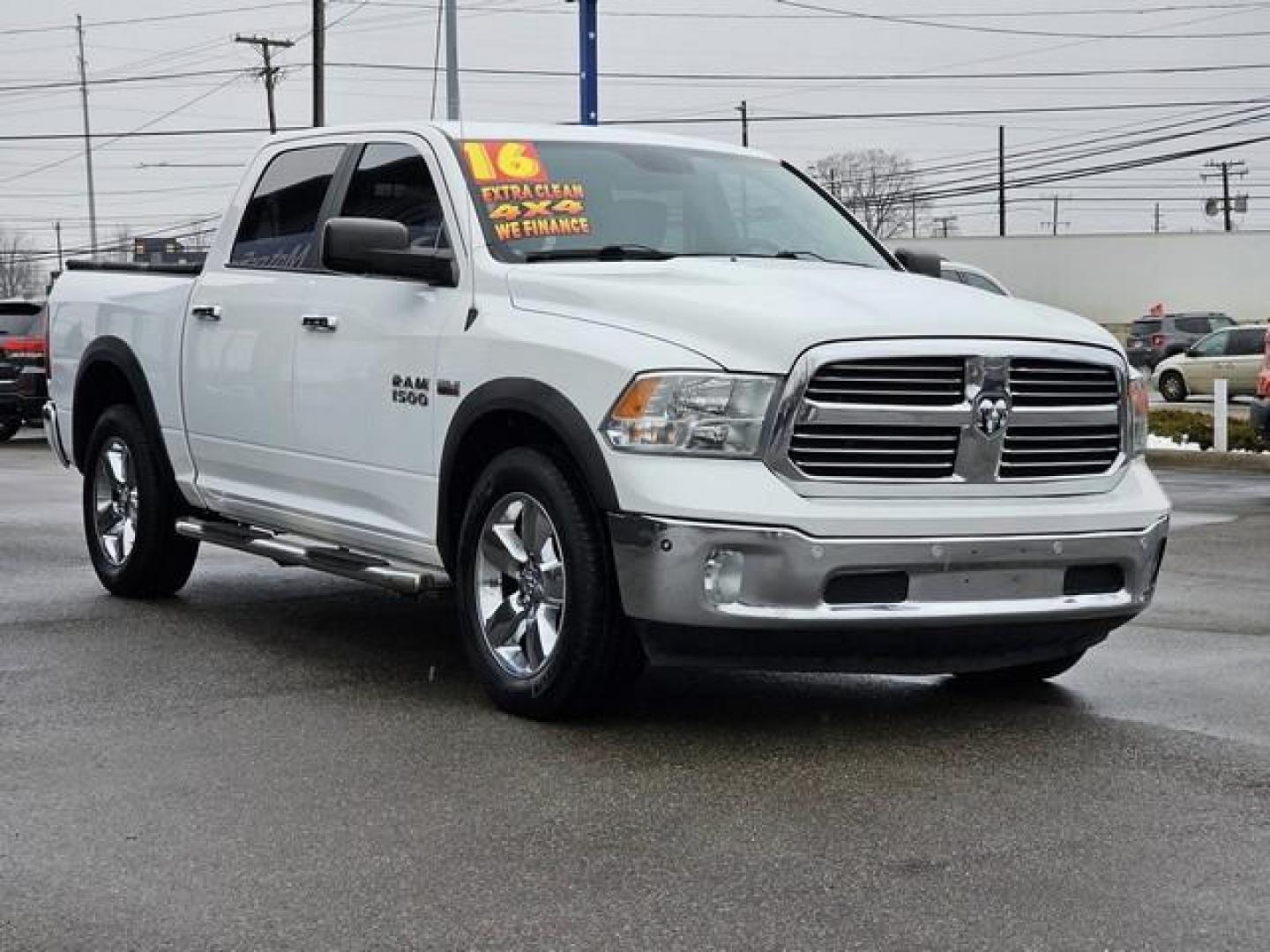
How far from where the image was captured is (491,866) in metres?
4.62

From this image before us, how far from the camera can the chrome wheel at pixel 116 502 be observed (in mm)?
8895

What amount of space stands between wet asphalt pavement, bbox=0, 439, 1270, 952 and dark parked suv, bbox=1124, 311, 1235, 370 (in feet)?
123

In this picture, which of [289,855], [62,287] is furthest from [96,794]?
[62,287]

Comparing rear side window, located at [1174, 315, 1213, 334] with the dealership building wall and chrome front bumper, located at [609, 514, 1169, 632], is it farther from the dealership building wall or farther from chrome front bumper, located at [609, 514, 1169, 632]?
chrome front bumper, located at [609, 514, 1169, 632]

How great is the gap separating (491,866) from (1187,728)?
2626mm

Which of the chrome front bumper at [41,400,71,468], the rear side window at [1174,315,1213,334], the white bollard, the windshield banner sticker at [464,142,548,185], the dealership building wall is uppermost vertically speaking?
the dealership building wall

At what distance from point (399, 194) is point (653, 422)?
2.07 m

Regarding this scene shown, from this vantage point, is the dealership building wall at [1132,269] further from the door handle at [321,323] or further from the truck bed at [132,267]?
the door handle at [321,323]

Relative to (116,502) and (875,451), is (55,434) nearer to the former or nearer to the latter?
(116,502)

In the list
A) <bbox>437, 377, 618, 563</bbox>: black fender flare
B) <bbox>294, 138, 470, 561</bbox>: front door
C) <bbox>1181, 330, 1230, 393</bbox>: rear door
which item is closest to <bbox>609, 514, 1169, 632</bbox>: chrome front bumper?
<bbox>437, 377, 618, 563</bbox>: black fender flare

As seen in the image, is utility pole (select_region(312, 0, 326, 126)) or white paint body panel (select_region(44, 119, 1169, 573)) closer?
white paint body panel (select_region(44, 119, 1169, 573))

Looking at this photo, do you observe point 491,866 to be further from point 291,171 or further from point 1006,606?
point 291,171

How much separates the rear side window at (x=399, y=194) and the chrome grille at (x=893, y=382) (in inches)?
71.6

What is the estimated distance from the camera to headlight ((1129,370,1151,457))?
634 centimetres
